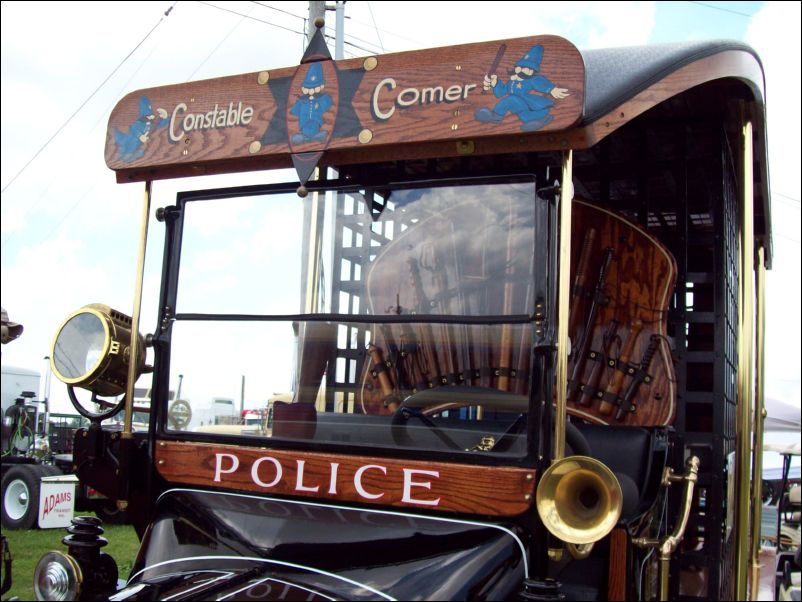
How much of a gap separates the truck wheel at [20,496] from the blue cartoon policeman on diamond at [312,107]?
8708mm

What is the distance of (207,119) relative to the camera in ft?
8.95

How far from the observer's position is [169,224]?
289 centimetres

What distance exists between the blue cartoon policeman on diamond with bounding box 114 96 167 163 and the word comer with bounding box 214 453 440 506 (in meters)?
1.07

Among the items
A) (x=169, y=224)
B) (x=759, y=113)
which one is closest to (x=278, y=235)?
(x=169, y=224)

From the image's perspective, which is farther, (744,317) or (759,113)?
(744,317)

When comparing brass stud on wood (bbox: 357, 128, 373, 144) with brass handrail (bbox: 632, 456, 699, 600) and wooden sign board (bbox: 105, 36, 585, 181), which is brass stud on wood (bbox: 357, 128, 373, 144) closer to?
wooden sign board (bbox: 105, 36, 585, 181)

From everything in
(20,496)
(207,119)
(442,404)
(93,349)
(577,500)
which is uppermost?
(207,119)

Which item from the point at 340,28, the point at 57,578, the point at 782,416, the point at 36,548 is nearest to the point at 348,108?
the point at 57,578

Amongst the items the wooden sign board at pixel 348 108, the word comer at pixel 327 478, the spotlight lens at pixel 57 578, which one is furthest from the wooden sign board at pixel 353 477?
the wooden sign board at pixel 348 108

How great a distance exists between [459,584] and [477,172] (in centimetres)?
119

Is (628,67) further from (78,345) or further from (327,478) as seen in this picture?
(78,345)

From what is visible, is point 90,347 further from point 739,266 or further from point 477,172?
point 739,266

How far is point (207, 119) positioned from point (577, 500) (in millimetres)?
1659

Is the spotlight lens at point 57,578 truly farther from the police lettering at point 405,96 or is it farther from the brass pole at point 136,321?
the police lettering at point 405,96
